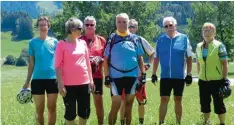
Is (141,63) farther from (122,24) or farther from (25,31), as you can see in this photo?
(25,31)

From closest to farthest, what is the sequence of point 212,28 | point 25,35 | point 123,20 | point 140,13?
1. point 123,20
2. point 212,28
3. point 140,13
4. point 25,35

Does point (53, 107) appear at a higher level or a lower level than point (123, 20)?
lower

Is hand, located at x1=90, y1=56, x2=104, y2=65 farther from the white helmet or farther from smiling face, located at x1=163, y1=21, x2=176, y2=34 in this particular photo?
smiling face, located at x1=163, y1=21, x2=176, y2=34

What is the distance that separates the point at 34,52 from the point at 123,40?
186 cm

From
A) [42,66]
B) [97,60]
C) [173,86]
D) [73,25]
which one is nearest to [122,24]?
[97,60]

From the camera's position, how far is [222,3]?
194ft

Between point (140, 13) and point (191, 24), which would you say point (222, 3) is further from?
point (140, 13)

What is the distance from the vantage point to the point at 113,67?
8.61m

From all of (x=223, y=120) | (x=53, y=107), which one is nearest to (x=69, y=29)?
(x=53, y=107)

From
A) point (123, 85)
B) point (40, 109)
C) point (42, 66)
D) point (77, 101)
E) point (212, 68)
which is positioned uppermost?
point (42, 66)

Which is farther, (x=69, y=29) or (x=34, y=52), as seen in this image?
(x=34, y=52)

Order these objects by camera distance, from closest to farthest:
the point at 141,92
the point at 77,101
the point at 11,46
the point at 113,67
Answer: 1. the point at 77,101
2. the point at 113,67
3. the point at 141,92
4. the point at 11,46

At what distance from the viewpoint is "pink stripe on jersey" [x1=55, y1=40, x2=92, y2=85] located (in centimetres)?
753

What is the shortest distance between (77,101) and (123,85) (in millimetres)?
1228
